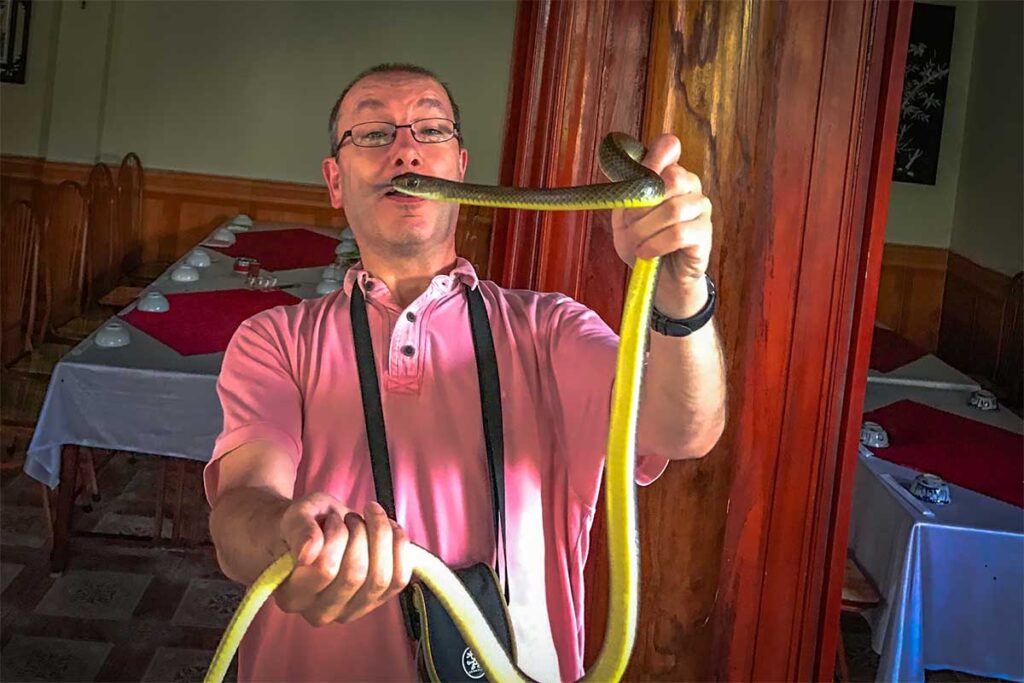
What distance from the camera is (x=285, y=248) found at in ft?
16.5

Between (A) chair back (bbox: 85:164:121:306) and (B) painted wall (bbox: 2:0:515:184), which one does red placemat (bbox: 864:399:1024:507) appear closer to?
(B) painted wall (bbox: 2:0:515:184)

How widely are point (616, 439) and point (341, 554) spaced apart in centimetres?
25

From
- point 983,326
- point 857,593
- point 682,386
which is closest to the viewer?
point 682,386

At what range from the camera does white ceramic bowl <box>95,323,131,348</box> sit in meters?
3.11

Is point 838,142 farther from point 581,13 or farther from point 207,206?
point 207,206

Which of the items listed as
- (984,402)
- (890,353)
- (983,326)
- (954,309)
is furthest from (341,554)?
(954,309)

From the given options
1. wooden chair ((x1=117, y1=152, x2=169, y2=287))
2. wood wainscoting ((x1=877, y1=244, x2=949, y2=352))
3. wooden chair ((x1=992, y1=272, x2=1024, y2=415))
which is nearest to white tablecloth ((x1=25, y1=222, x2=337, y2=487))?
wooden chair ((x1=117, y1=152, x2=169, y2=287))

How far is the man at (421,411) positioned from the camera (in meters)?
1.08

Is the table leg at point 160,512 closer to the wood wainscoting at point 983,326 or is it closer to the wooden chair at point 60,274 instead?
the wooden chair at point 60,274

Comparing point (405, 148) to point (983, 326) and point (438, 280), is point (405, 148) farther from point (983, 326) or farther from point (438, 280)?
point (983, 326)

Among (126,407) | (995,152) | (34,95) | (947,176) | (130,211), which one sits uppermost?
(995,152)

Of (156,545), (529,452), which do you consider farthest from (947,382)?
(529,452)

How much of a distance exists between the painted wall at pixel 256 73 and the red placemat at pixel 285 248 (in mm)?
726

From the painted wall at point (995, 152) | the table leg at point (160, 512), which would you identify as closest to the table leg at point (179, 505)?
the table leg at point (160, 512)
